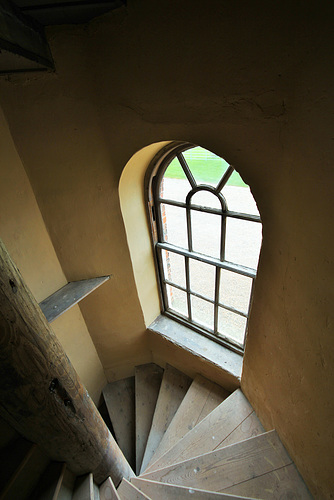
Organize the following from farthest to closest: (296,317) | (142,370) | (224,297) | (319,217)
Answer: (142,370)
(224,297)
(296,317)
(319,217)

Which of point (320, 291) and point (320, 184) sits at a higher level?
point (320, 184)

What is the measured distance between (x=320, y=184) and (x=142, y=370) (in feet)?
9.14

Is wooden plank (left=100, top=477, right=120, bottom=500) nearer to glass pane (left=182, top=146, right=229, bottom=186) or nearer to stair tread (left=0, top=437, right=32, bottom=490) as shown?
stair tread (left=0, top=437, right=32, bottom=490)

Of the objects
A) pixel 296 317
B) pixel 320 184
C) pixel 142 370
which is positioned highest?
pixel 320 184

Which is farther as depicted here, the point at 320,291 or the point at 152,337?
the point at 152,337

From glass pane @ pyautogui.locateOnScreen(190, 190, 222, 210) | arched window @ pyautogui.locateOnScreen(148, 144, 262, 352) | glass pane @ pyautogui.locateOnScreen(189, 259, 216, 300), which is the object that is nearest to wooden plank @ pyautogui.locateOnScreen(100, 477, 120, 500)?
arched window @ pyautogui.locateOnScreen(148, 144, 262, 352)

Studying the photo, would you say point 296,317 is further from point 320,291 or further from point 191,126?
point 191,126

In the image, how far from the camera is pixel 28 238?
6.07 ft

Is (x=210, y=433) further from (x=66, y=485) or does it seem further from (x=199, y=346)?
(x=66, y=485)

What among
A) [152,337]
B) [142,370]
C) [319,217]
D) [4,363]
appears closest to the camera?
[4,363]

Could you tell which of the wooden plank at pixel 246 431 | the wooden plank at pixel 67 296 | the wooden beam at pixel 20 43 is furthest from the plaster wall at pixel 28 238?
the wooden plank at pixel 246 431

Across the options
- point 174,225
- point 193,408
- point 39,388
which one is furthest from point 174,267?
point 39,388

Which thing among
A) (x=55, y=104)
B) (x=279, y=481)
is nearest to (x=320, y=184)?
(x=55, y=104)

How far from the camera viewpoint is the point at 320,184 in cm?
95
